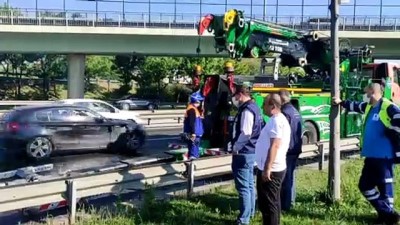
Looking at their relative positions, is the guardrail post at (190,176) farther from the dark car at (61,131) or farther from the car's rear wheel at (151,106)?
the car's rear wheel at (151,106)

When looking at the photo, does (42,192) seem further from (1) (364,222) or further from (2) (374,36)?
(2) (374,36)

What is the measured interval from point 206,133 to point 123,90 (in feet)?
206

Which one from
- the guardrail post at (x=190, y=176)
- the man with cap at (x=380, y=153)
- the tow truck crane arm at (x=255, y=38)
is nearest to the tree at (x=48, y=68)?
the tow truck crane arm at (x=255, y=38)

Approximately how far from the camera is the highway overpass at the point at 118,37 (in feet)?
128

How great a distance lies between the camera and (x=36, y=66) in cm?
8019

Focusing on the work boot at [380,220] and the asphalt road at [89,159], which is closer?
the work boot at [380,220]

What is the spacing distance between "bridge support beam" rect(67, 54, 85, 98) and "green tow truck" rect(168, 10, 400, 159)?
30.5m

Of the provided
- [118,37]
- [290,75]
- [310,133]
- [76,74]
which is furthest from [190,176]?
[76,74]

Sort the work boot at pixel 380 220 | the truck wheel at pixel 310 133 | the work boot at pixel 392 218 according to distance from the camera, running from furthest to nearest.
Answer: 1. the truck wheel at pixel 310 133
2. the work boot at pixel 380 220
3. the work boot at pixel 392 218

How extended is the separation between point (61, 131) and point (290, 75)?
21.2ft

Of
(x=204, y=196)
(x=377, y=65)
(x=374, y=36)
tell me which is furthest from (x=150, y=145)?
(x=374, y=36)

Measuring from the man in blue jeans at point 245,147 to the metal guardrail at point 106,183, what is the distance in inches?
67.9

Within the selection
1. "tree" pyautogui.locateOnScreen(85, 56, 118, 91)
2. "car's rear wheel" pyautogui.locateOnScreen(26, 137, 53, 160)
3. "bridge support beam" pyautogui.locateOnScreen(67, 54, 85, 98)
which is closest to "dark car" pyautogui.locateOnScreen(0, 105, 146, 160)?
"car's rear wheel" pyautogui.locateOnScreen(26, 137, 53, 160)

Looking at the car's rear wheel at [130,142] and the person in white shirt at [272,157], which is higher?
the person in white shirt at [272,157]
